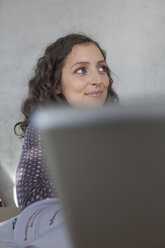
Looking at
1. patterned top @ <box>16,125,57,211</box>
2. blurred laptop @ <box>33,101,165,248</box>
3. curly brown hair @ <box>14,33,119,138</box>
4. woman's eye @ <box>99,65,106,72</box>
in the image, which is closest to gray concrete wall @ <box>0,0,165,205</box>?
curly brown hair @ <box>14,33,119,138</box>

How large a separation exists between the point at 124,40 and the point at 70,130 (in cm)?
360

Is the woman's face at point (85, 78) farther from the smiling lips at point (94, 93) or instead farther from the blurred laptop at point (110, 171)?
the blurred laptop at point (110, 171)

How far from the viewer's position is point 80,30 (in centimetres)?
389

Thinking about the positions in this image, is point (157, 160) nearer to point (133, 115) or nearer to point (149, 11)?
point (133, 115)

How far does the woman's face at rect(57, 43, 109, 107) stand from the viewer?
1.26 meters

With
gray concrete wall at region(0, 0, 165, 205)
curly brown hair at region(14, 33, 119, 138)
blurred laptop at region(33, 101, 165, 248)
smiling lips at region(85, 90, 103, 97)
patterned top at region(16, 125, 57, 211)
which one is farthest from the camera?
gray concrete wall at region(0, 0, 165, 205)

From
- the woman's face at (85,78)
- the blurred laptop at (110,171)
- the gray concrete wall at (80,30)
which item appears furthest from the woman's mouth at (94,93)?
the gray concrete wall at (80,30)

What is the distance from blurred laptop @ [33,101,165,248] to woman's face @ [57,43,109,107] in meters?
0.95

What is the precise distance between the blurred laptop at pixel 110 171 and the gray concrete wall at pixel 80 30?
3154 mm

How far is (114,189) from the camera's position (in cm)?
28

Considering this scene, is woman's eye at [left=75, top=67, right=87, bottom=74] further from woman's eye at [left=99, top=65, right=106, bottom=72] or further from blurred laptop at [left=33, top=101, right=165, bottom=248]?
blurred laptop at [left=33, top=101, right=165, bottom=248]

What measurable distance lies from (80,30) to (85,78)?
272 centimetres

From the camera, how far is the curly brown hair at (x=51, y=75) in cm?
138

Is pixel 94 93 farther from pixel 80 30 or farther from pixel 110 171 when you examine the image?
pixel 80 30
